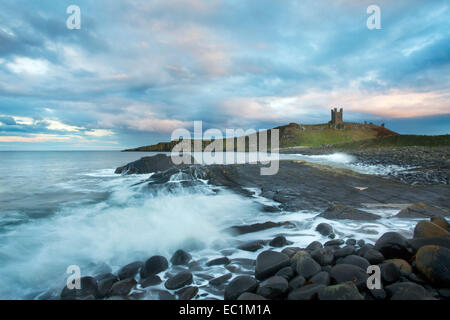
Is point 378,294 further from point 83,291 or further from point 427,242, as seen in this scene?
point 83,291

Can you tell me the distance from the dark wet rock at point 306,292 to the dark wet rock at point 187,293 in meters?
1.51

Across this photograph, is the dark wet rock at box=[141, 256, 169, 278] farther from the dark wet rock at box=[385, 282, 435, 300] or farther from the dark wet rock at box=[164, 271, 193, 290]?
the dark wet rock at box=[385, 282, 435, 300]

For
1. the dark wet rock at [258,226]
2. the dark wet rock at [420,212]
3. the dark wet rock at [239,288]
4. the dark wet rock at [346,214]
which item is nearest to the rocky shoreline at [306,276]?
the dark wet rock at [239,288]

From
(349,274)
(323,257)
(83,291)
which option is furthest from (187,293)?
(349,274)

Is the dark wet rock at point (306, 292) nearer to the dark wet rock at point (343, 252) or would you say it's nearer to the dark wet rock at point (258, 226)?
the dark wet rock at point (343, 252)

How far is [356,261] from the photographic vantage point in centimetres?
363

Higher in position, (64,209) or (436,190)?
(436,190)

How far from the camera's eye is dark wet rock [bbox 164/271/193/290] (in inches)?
148

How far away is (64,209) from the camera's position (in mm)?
9750

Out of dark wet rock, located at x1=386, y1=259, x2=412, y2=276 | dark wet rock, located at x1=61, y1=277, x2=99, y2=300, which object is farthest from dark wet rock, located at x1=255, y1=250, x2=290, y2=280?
dark wet rock, located at x1=61, y1=277, x2=99, y2=300
